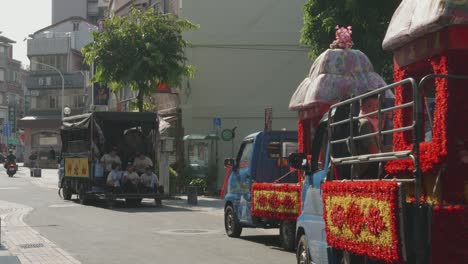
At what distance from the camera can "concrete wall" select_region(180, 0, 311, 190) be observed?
119 ft

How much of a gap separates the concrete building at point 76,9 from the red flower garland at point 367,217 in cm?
10330

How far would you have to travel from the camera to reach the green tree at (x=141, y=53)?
1203 inches

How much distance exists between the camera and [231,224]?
1555cm

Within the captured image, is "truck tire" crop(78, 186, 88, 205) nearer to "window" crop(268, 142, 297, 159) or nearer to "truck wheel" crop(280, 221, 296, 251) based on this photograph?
"window" crop(268, 142, 297, 159)

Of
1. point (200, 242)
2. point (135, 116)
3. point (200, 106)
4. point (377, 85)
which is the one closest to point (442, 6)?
point (377, 85)

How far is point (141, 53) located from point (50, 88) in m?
58.3

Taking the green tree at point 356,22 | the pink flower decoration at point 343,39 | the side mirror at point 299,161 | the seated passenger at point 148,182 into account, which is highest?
the green tree at point 356,22

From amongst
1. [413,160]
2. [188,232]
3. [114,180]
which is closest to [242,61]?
[114,180]

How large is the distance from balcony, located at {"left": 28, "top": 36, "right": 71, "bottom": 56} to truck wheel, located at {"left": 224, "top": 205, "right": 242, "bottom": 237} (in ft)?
246

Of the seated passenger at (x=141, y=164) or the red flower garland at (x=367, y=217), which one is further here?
the seated passenger at (x=141, y=164)

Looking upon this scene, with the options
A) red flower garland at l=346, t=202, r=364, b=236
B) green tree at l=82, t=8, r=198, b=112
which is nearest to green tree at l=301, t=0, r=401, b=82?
green tree at l=82, t=8, r=198, b=112

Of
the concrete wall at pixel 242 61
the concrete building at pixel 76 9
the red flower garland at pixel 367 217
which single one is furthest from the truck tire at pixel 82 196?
the concrete building at pixel 76 9

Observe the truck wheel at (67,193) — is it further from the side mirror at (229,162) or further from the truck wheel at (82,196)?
the side mirror at (229,162)

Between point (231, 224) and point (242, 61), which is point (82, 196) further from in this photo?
point (242, 61)
